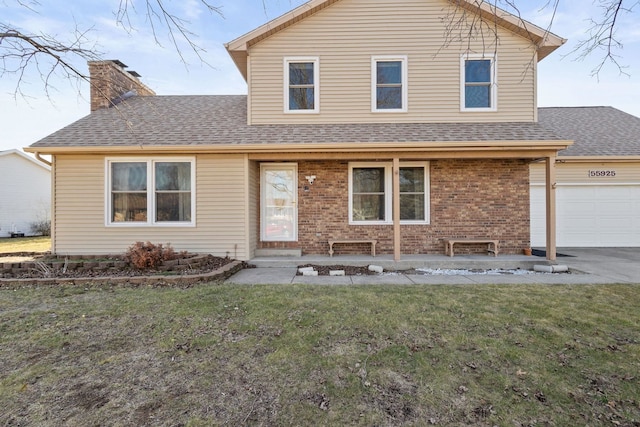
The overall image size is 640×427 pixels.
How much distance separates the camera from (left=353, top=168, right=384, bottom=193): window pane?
9.08 m

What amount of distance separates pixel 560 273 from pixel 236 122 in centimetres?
880

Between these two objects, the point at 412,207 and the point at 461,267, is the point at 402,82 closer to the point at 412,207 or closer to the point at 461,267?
the point at 412,207

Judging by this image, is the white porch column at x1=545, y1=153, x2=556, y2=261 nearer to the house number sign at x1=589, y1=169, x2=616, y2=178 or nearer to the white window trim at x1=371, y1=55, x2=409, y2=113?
the white window trim at x1=371, y1=55, x2=409, y2=113

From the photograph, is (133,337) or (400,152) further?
(400,152)

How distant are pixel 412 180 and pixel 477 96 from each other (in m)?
2.85

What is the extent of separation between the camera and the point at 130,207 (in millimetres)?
8312

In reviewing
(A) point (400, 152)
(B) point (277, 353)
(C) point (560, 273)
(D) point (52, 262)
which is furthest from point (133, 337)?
(C) point (560, 273)

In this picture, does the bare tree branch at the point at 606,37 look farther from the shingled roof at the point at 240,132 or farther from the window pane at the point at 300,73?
the window pane at the point at 300,73

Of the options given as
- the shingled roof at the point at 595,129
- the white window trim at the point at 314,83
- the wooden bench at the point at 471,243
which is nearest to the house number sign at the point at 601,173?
the shingled roof at the point at 595,129

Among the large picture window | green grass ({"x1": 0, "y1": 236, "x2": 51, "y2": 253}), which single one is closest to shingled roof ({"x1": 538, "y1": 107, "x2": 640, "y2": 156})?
the large picture window

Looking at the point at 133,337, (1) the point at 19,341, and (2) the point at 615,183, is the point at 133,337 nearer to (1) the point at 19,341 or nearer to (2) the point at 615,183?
(1) the point at 19,341

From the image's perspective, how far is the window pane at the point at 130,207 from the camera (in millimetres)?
8281

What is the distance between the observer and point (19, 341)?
11.9 feet

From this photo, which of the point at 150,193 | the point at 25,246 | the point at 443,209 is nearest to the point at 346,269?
the point at 443,209
